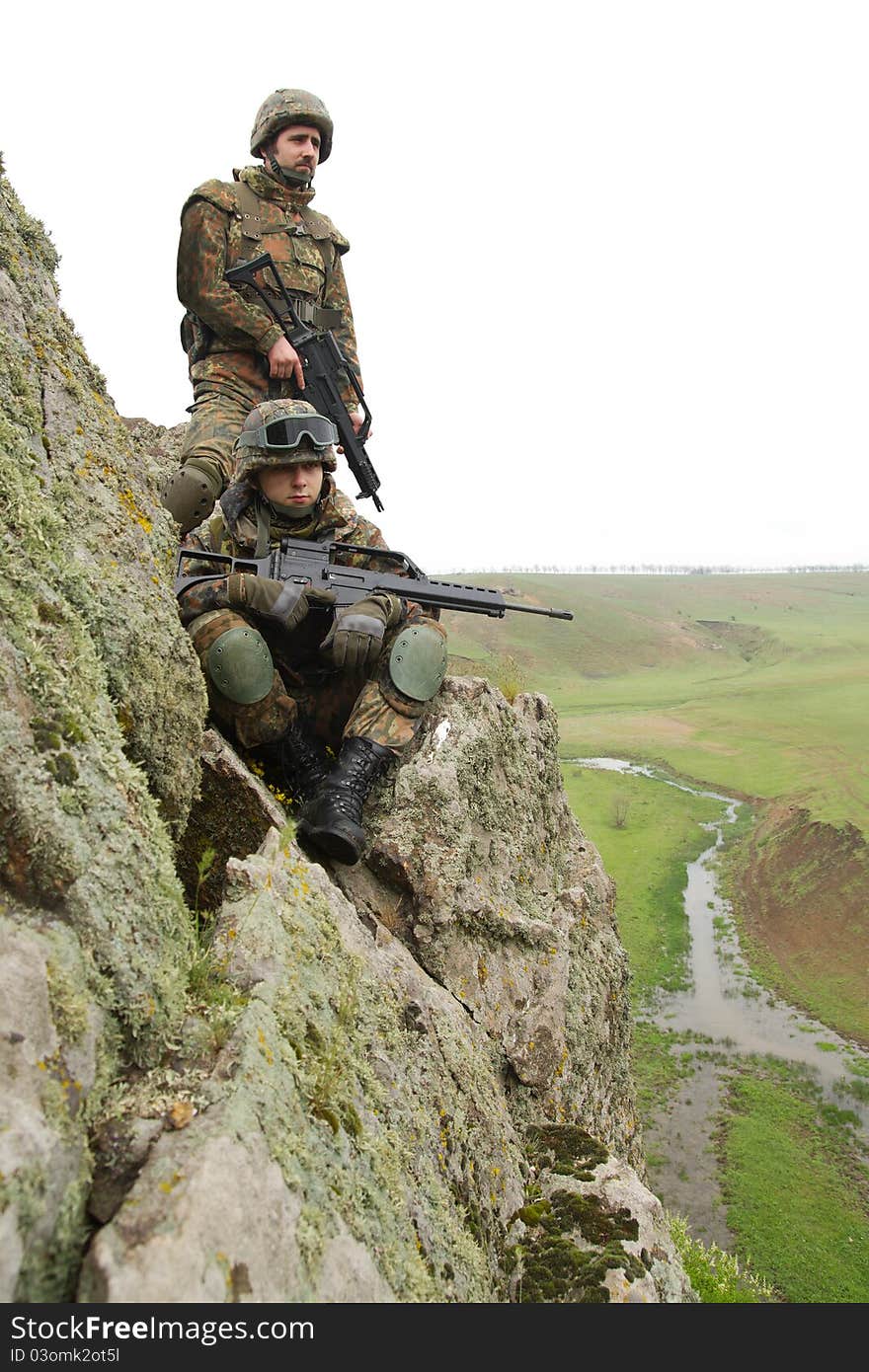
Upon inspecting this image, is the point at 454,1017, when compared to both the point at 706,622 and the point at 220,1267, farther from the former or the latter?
the point at 706,622

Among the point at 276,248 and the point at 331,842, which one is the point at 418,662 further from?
the point at 276,248

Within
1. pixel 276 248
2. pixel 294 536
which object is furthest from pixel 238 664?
pixel 276 248

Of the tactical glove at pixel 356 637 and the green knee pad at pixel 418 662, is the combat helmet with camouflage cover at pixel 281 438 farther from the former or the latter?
the green knee pad at pixel 418 662

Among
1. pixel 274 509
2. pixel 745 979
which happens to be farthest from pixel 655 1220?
pixel 745 979

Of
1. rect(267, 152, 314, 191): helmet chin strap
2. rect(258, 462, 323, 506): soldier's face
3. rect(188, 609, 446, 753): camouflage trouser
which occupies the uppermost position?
rect(267, 152, 314, 191): helmet chin strap

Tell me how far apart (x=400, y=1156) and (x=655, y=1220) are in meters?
2.41

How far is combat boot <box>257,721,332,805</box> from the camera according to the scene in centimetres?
685

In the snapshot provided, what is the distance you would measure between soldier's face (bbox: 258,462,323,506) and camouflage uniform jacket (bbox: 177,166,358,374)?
8.20ft

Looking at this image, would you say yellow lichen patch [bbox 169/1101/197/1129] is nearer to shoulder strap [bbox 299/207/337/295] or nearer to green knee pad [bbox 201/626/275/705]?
green knee pad [bbox 201/626/275/705]

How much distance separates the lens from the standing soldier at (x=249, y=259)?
29.8 ft

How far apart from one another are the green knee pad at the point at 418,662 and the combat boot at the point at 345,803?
23.3 inches

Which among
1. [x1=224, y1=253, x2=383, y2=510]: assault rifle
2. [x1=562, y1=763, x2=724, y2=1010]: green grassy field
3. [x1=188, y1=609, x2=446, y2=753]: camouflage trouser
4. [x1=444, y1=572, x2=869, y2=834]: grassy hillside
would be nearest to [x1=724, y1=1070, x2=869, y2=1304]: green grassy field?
[x1=562, y1=763, x2=724, y2=1010]: green grassy field

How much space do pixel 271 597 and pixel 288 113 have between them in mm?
5926

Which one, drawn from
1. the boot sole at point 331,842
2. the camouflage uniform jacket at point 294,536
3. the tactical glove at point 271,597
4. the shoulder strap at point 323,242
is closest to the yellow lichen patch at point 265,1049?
the boot sole at point 331,842
